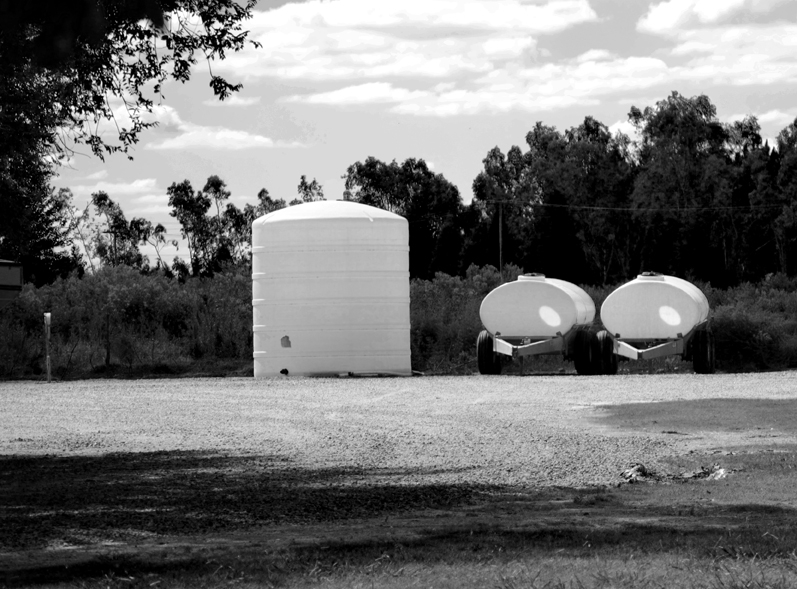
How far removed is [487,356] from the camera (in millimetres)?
27453

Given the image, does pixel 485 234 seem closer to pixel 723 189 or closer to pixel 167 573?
pixel 723 189

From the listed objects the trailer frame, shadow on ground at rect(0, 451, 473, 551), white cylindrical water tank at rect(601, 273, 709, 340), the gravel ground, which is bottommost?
the gravel ground

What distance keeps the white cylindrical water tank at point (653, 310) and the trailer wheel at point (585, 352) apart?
595 mm

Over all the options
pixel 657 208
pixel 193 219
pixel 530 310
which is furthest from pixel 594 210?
pixel 530 310

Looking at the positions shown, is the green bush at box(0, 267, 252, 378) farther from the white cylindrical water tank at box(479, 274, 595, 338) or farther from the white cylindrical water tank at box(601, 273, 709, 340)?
the white cylindrical water tank at box(601, 273, 709, 340)

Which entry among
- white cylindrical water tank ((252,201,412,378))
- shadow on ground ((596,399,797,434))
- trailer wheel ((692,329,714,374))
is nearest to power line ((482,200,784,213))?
trailer wheel ((692,329,714,374))

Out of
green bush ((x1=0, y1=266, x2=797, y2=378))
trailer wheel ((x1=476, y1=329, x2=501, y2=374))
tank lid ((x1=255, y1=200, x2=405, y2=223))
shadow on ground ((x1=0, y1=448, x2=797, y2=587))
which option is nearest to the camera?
→ shadow on ground ((x1=0, y1=448, x2=797, y2=587))

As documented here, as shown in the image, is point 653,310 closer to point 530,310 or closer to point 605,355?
point 605,355

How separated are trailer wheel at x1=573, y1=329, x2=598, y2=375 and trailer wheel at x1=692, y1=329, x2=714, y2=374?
7.21ft

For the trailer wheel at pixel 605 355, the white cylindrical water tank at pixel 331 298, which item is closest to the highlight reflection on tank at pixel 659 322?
the trailer wheel at pixel 605 355

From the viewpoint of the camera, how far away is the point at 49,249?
49375mm

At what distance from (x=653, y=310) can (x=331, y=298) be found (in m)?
7.10

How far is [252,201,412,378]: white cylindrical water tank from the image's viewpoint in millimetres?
27234

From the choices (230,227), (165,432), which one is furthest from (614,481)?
(230,227)
